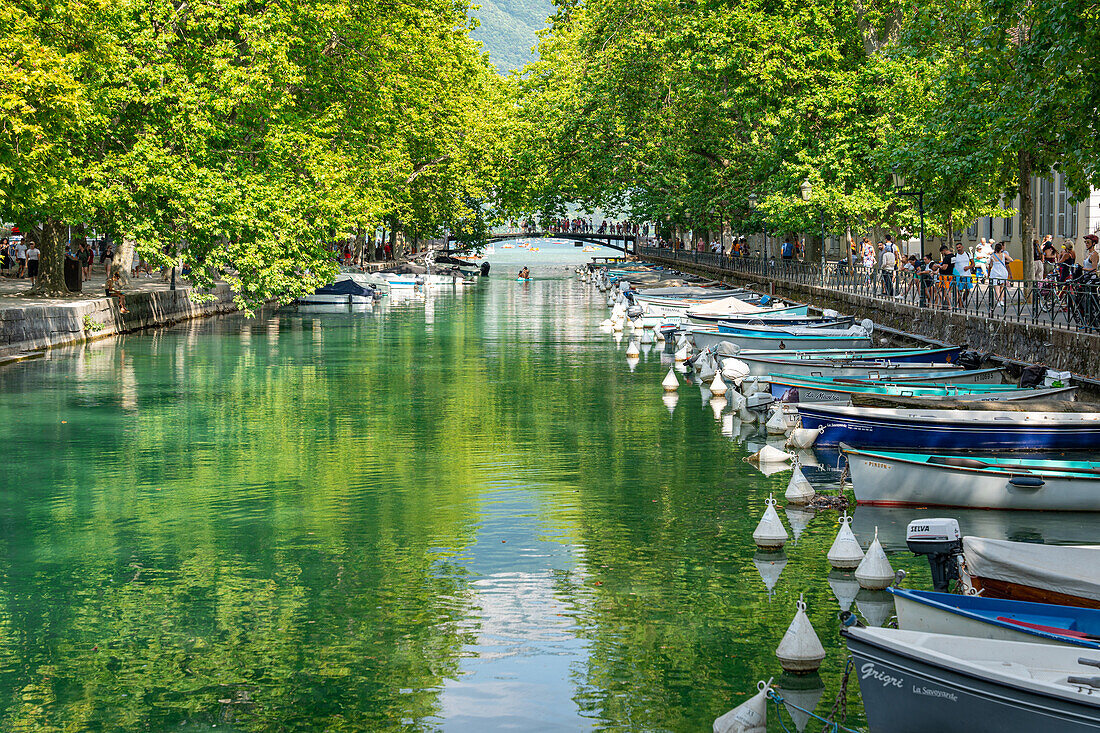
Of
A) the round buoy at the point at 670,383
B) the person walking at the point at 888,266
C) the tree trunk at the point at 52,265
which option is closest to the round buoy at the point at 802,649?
the round buoy at the point at 670,383

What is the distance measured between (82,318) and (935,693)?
1376 inches

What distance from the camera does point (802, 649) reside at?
10.1 meters

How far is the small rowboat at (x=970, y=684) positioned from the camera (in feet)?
23.3

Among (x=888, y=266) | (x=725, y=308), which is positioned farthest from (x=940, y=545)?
(x=725, y=308)

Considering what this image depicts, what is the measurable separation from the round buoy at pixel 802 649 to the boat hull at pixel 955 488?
21.4ft

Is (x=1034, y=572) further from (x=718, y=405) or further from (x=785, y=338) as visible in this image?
(x=785, y=338)

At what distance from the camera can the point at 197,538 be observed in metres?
15.1

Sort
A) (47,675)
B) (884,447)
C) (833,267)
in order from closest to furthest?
1. (47,675)
2. (884,447)
3. (833,267)

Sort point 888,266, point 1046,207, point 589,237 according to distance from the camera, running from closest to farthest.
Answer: point 888,266, point 1046,207, point 589,237

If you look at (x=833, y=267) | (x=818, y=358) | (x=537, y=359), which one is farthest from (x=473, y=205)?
(x=818, y=358)

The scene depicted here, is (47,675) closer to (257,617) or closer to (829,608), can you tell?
(257,617)

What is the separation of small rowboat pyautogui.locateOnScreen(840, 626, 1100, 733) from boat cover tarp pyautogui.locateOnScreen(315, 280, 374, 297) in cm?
5731

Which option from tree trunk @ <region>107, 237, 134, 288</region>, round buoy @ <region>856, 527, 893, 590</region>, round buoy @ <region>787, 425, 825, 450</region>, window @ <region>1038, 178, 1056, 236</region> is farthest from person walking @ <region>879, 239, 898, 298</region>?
round buoy @ <region>856, 527, 893, 590</region>

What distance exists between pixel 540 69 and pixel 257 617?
244ft
